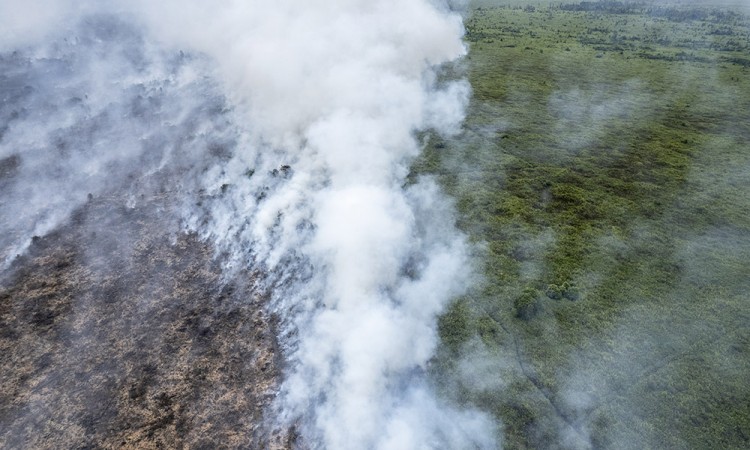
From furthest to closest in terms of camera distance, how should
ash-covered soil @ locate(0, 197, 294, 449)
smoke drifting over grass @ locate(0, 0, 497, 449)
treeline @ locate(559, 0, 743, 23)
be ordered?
treeline @ locate(559, 0, 743, 23)
smoke drifting over grass @ locate(0, 0, 497, 449)
ash-covered soil @ locate(0, 197, 294, 449)

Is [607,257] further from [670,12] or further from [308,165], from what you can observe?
[670,12]

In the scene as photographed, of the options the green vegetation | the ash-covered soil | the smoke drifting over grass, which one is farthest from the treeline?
the ash-covered soil

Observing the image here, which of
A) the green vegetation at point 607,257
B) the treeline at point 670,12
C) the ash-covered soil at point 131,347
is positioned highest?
the ash-covered soil at point 131,347

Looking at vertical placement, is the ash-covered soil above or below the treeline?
above

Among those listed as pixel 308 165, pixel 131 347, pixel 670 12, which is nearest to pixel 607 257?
pixel 308 165

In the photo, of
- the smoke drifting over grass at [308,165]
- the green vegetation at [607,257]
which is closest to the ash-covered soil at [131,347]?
the smoke drifting over grass at [308,165]

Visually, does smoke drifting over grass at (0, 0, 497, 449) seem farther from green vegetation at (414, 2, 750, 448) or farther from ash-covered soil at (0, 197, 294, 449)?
green vegetation at (414, 2, 750, 448)

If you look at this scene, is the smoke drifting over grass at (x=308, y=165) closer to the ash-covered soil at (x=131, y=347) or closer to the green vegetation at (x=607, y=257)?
the ash-covered soil at (x=131, y=347)
